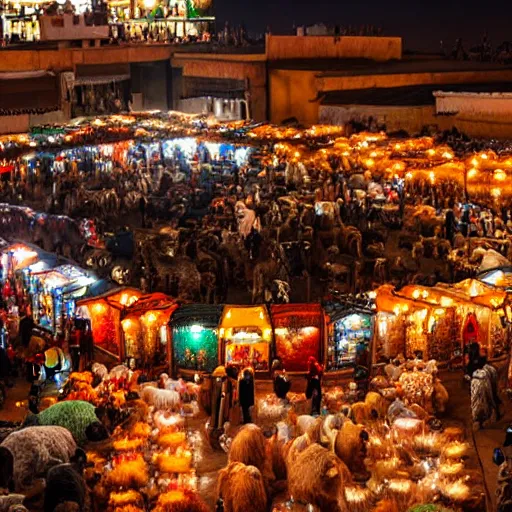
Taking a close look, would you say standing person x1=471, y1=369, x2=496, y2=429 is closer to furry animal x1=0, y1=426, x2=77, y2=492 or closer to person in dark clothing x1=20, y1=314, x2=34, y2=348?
furry animal x1=0, y1=426, x2=77, y2=492

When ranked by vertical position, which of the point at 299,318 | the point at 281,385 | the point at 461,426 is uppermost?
the point at 299,318

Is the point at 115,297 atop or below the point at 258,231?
atop

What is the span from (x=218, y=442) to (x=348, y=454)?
1.28 meters

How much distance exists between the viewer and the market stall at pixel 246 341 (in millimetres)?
10047

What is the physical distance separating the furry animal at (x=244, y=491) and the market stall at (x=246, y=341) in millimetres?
2826

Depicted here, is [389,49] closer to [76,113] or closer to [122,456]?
[76,113]

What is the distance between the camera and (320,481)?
23.0 feet

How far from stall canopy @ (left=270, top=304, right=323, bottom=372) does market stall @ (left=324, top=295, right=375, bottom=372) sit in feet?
0.43

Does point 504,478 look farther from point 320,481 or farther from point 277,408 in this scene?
point 277,408

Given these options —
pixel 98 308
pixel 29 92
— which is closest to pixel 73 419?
pixel 98 308

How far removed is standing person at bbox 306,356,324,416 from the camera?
30.2 ft

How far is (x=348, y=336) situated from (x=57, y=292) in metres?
3.33

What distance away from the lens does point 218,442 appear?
8625mm

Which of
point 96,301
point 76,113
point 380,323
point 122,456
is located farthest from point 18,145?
point 122,456
